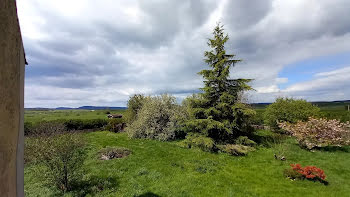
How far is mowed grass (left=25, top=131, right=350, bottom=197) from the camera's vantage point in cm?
544

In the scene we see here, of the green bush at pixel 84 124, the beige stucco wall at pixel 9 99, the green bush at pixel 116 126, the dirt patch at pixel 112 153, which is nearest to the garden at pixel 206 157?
the dirt patch at pixel 112 153

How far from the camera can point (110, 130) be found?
20672 millimetres

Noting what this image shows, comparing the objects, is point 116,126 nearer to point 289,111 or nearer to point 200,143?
point 200,143

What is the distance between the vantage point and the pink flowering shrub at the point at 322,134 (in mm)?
10328

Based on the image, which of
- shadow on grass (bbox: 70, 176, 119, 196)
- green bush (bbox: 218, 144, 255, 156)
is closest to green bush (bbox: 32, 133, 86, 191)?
shadow on grass (bbox: 70, 176, 119, 196)

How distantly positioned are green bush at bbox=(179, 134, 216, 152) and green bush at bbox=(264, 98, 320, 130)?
7397 millimetres

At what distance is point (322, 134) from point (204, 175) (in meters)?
9.49

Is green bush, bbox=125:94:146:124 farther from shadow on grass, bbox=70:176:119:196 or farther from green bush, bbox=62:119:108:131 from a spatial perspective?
shadow on grass, bbox=70:176:119:196

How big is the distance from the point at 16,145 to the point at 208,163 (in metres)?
7.71

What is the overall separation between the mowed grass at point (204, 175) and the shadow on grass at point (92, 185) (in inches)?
1.5

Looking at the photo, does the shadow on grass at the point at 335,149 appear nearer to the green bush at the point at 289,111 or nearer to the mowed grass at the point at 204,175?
the mowed grass at the point at 204,175

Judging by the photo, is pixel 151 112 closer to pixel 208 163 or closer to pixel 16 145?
pixel 208 163

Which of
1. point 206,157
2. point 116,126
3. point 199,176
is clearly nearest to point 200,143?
point 206,157

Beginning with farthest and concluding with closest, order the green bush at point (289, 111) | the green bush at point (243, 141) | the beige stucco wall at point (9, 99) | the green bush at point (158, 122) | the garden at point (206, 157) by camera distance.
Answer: the green bush at point (158, 122), the green bush at point (289, 111), the green bush at point (243, 141), the garden at point (206, 157), the beige stucco wall at point (9, 99)
